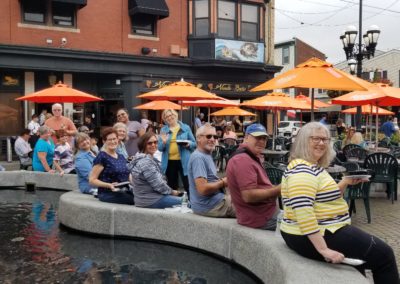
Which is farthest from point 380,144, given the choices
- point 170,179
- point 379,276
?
point 379,276

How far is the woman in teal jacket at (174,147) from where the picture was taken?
8.41 metres

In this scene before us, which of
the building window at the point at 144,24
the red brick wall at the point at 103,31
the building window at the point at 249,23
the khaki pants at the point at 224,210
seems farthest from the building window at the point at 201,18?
the khaki pants at the point at 224,210

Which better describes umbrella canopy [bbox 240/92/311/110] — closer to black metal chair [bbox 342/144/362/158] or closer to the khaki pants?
black metal chair [bbox 342/144/362/158]

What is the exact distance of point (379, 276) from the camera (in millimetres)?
3572

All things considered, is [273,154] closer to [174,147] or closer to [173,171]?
[173,171]

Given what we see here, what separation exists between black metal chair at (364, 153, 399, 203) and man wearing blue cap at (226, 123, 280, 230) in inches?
193

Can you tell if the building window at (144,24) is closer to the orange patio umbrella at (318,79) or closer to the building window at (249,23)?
the building window at (249,23)

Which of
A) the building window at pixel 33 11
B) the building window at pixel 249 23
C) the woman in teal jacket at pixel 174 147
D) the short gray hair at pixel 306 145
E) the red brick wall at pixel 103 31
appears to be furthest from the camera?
the building window at pixel 249 23

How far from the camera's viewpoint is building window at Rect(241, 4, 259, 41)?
22.8 meters

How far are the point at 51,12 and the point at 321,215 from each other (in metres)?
16.9

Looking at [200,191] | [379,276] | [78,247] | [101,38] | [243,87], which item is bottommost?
[78,247]

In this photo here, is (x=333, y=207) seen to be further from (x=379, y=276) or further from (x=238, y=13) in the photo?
(x=238, y=13)

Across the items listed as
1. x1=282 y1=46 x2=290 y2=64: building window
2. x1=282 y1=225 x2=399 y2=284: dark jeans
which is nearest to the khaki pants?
x1=282 y1=225 x2=399 y2=284: dark jeans

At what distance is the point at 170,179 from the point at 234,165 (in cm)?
405
